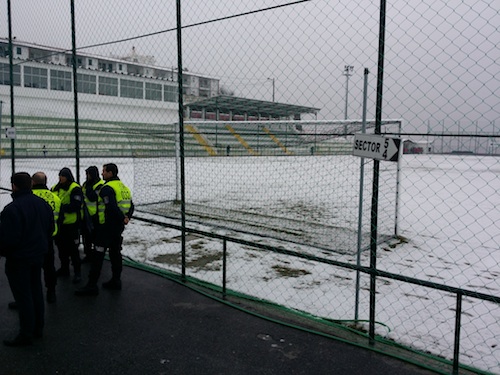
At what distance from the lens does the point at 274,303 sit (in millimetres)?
4688

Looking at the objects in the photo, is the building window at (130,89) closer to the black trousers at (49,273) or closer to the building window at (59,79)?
the building window at (59,79)

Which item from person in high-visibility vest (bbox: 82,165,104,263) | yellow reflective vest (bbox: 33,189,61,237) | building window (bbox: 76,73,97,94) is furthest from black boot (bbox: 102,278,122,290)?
building window (bbox: 76,73,97,94)

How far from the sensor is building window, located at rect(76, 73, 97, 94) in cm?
4144

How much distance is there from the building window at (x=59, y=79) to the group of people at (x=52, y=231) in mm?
39510

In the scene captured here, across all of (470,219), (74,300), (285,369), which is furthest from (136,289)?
(470,219)

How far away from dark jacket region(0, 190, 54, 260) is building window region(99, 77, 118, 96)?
43.0 m

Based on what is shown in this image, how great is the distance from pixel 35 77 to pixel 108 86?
7.22 m

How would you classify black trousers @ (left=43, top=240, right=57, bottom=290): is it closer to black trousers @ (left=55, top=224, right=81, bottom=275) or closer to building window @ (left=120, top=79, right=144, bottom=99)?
black trousers @ (left=55, top=224, right=81, bottom=275)

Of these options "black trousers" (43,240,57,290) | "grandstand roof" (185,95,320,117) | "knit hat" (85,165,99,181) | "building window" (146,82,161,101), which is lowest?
"black trousers" (43,240,57,290)

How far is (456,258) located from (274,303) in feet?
13.0

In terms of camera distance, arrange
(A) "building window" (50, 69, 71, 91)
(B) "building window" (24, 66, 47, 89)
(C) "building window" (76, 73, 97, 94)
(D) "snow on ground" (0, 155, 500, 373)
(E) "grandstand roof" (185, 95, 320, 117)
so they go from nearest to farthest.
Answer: (D) "snow on ground" (0, 155, 500, 373) < (E) "grandstand roof" (185, 95, 320, 117) < (B) "building window" (24, 66, 47, 89) < (A) "building window" (50, 69, 71, 91) < (C) "building window" (76, 73, 97, 94)

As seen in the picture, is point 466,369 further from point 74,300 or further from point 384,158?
point 74,300

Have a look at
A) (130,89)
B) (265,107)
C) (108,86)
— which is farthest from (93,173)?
(130,89)

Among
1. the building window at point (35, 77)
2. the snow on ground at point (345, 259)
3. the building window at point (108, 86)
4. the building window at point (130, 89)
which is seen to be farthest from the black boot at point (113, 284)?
the building window at point (130, 89)
